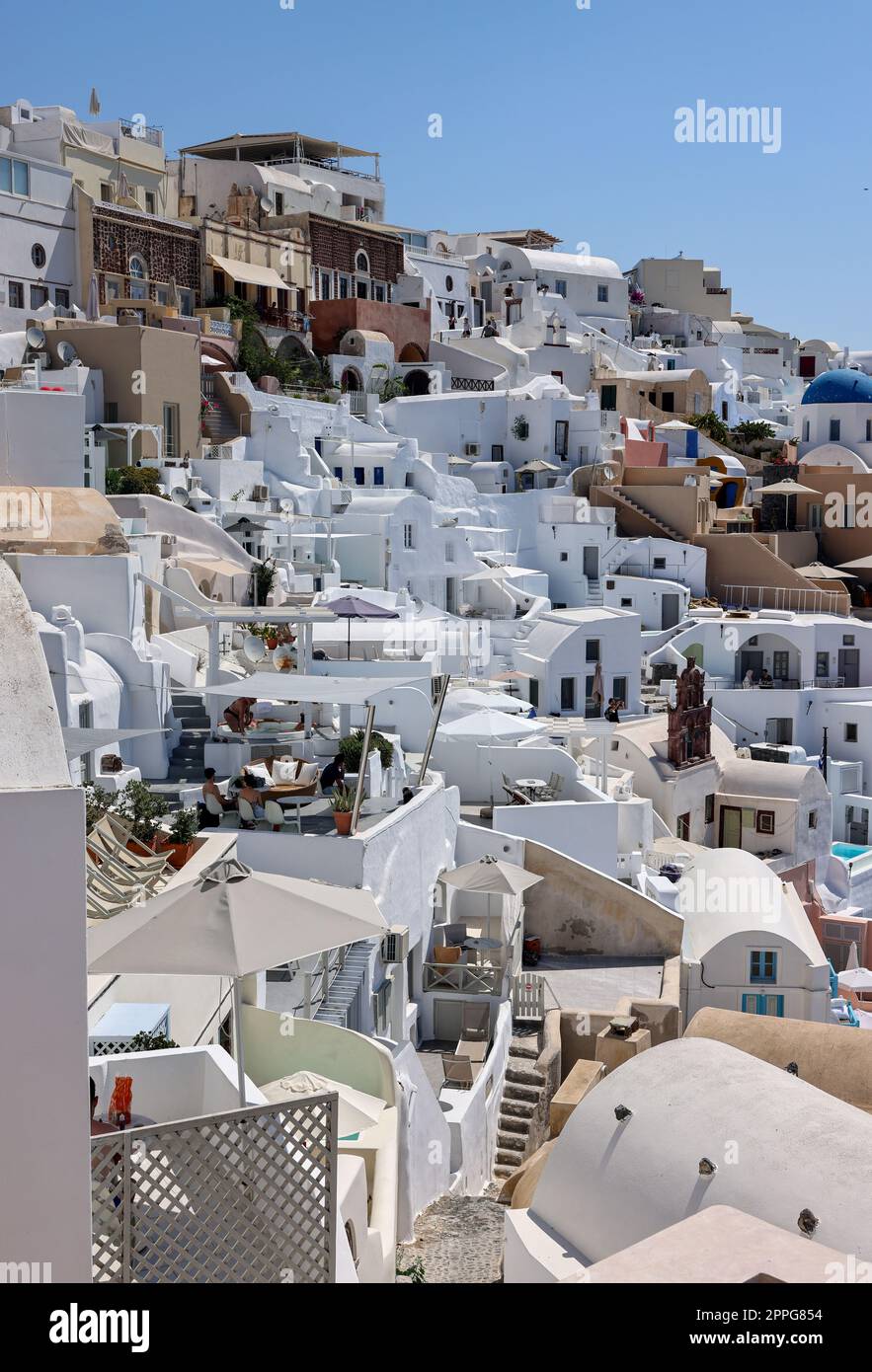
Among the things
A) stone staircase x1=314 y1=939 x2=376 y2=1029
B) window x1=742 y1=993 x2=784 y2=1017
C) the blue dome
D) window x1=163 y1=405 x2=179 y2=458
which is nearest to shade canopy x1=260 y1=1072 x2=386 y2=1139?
stone staircase x1=314 y1=939 x2=376 y2=1029

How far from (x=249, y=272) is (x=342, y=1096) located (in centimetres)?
3528

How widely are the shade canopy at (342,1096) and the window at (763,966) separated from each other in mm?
11443

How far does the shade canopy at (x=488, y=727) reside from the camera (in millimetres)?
22484

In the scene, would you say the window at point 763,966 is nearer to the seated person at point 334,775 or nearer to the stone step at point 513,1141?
the stone step at point 513,1141

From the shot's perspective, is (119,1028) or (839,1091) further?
(839,1091)

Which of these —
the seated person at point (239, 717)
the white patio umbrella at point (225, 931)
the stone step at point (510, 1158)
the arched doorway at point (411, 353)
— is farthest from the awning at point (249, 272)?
the white patio umbrella at point (225, 931)

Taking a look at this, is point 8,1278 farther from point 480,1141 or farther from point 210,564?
point 210,564

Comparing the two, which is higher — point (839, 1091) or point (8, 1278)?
point (8, 1278)

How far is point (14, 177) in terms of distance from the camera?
112 ft

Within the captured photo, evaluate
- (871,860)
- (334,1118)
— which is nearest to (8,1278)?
(334,1118)

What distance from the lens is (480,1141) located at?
14820 millimetres
